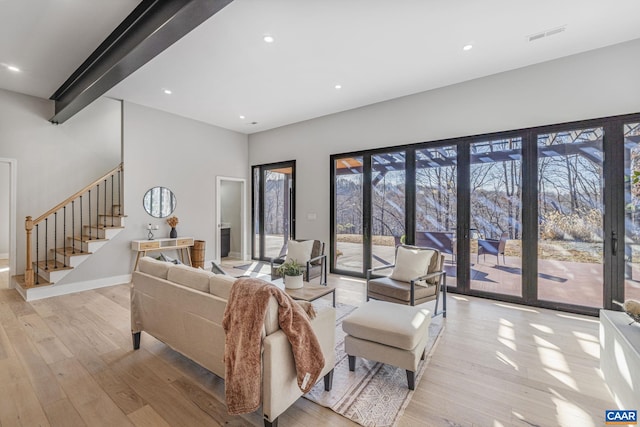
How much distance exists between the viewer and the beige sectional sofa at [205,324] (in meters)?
1.69

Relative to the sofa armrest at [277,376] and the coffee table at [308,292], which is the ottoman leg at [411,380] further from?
the coffee table at [308,292]

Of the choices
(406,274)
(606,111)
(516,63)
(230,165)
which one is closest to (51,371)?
(406,274)

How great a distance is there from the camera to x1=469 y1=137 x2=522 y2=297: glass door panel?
4156 millimetres

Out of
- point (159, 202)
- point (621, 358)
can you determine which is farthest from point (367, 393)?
point (159, 202)

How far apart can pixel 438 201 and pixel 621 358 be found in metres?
3.03

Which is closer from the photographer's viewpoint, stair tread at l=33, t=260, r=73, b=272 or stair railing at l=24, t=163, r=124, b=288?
stair tread at l=33, t=260, r=73, b=272

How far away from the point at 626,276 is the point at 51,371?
20.1 feet

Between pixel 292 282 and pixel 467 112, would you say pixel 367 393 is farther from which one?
pixel 467 112

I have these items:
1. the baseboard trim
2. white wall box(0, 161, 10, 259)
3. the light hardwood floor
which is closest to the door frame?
the baseboard trim

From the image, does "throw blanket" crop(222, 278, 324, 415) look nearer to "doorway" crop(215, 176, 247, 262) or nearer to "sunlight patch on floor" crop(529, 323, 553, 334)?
"sunlight patch on floor" crop(529, 323, 553, 334)

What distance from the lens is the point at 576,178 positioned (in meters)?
3.75

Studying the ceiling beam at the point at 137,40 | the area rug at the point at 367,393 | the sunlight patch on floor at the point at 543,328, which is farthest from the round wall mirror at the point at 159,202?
the sunlight patch on floor at the point at 543,328

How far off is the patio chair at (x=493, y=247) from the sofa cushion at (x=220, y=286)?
12.8ft

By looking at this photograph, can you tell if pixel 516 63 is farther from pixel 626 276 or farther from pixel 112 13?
pixel 112 13
